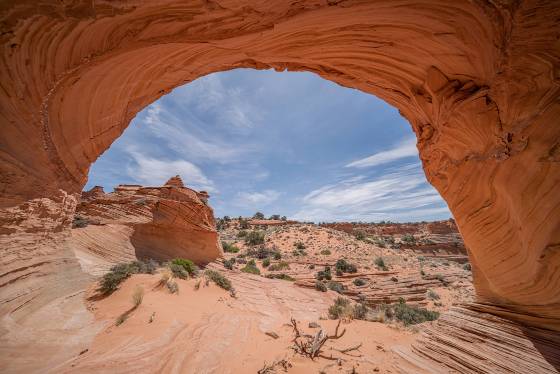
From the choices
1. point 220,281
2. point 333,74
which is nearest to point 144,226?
point 220,281

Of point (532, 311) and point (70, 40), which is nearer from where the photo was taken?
point (70, 40)

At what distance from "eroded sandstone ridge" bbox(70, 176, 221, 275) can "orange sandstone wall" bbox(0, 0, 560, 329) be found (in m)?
10.3

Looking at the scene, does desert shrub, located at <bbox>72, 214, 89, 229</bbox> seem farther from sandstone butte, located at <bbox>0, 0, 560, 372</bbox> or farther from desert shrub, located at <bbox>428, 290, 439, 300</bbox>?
desert shrub, located at <bbox>428, 290, 439, 300</bbox>

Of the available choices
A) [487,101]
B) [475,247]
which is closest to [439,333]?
[475,247]

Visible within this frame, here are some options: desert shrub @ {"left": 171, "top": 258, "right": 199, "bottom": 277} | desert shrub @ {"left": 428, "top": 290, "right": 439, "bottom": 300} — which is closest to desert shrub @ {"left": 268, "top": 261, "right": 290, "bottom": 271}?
desert shrub @ {"left": 171, "top": 258, "right": 199, "bottom": 277}

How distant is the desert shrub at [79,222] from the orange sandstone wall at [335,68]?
468 inches

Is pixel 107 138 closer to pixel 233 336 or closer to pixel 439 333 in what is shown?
pixel 233 336

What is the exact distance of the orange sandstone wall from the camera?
2.32 meters

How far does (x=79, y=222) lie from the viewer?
13.1 metres

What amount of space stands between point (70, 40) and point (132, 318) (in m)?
6.48

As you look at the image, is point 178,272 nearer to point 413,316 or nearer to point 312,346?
point 312,346

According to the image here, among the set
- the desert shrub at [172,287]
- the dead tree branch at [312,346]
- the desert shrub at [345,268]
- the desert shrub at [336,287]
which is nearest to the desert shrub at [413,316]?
the desert shrub at [336,287]

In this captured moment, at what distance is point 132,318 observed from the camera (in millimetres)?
6266

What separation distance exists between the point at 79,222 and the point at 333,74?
15558mm
